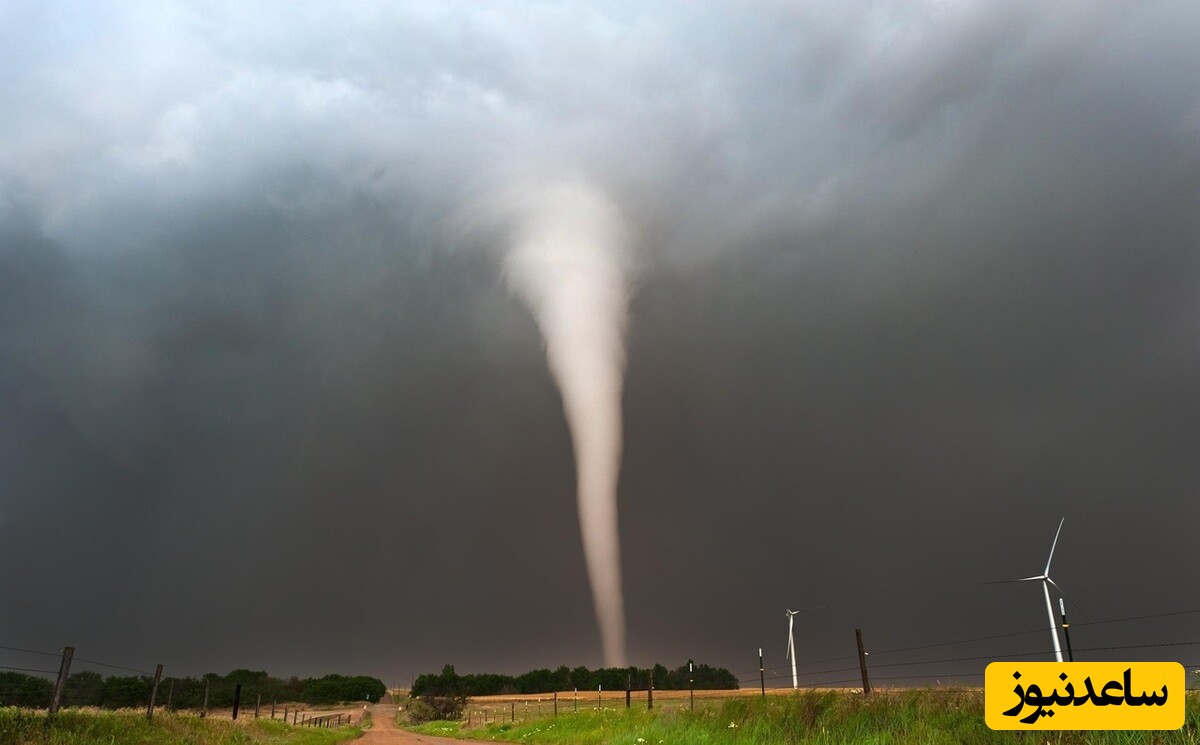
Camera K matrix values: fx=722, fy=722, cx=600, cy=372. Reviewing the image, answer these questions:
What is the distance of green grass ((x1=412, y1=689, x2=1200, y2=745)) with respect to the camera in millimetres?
10625

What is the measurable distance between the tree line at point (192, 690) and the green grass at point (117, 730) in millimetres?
17222

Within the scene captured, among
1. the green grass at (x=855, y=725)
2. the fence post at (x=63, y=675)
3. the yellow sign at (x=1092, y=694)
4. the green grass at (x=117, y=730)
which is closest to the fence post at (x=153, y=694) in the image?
the green grass at (x=117, y=730)

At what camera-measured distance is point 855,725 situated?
52.4 feet

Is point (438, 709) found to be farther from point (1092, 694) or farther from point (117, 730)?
point (1092, 694)

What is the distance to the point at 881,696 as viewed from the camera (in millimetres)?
17156

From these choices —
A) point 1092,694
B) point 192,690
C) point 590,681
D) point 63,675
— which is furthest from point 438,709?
point 590,681

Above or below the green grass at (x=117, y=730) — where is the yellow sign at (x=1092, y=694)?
above

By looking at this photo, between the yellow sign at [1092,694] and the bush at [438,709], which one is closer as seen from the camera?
the yellow sign at [1092,694]

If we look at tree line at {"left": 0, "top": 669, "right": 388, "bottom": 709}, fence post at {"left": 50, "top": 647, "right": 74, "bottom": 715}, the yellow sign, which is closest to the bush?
tree line at {"left": 0, "top": 669, "right": 388, "bottom": 709}

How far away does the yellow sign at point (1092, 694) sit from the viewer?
8.91 m

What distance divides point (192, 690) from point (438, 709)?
5265cm

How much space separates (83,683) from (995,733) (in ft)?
424

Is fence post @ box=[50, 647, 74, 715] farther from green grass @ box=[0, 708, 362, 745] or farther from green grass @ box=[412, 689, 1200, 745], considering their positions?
green grass @ box=[412, 689, 1200, 745]

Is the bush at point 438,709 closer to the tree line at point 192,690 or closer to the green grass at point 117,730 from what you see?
the tree line at point 192,690
